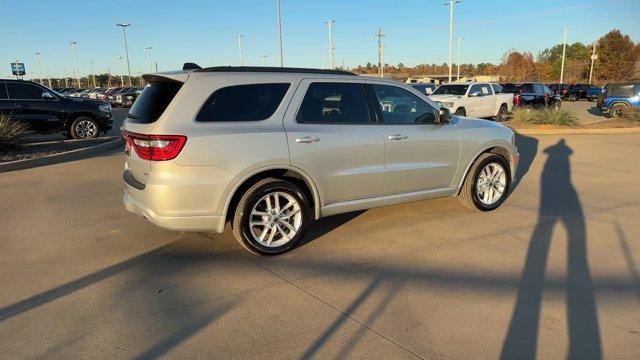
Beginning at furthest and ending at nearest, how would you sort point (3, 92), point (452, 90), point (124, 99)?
point (124, 99), point (452, 90), point (3, 92)

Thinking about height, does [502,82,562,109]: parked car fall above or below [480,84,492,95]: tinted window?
below

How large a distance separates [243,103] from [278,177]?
0.79 m

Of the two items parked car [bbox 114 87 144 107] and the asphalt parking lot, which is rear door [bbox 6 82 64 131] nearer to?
the asphalt parking lot

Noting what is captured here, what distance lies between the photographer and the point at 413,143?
5.48m

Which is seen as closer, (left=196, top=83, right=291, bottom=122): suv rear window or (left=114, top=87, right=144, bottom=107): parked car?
(left=196, top=83, right=291, bottom=122): suv rear window

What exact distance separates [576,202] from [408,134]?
2.97 m

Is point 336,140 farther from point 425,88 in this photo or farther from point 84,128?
point 425,88

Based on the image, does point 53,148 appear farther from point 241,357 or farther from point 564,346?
point 564,346

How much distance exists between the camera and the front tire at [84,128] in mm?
13461

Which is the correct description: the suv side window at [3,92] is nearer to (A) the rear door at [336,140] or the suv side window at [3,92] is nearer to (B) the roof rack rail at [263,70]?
(B) the roof rack rail at [263,70]

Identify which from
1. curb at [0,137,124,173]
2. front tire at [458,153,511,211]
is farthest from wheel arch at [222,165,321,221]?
curb at [0,137,124,173]

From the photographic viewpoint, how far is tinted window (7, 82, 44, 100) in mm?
12508

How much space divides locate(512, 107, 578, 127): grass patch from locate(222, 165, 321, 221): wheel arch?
1374 cm

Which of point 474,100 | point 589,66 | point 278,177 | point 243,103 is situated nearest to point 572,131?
point 474,100
